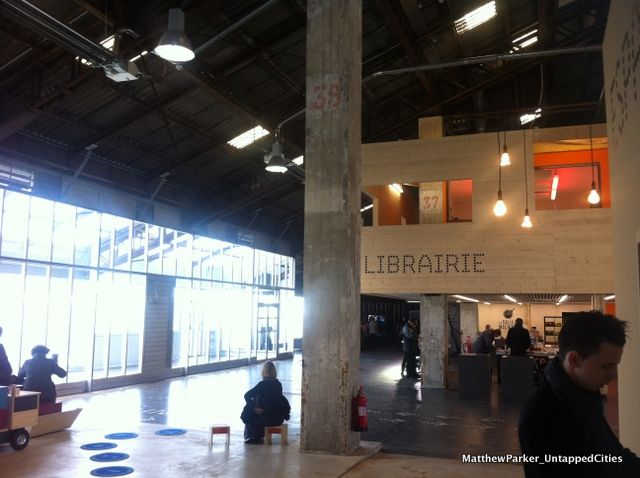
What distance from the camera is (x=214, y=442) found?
809cm

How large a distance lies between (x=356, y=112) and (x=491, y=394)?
8.84 m

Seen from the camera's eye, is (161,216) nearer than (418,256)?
No

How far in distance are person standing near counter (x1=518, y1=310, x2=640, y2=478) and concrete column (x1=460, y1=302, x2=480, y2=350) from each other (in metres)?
21.1

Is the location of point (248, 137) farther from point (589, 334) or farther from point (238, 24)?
point (589, 334)

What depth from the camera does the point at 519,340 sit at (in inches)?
536

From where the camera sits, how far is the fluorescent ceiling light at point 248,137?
1700 cm

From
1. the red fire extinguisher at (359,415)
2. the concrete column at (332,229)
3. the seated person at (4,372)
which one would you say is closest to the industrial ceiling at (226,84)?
the concrete column at (332,229)

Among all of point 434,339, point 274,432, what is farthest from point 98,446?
point 434,339

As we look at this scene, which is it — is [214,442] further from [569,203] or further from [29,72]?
[569,203]

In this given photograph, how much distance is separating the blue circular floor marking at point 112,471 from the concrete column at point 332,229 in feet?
7.13

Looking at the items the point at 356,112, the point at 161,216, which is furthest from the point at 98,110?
the point at 356,112

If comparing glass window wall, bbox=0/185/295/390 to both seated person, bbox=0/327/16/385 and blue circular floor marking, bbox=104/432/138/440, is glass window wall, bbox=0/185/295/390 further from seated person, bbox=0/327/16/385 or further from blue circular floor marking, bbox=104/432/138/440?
blue circular floor marking, bbox=104/432/138/440

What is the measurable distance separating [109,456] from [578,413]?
6.80m

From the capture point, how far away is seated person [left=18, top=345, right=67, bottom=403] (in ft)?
28.6
